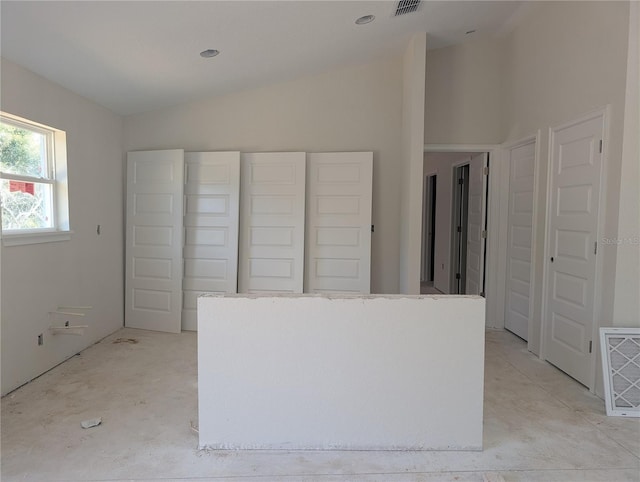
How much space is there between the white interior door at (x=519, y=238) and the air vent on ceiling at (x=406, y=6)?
175cm

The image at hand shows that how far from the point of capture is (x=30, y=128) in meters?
3.20

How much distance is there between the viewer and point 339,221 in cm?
439

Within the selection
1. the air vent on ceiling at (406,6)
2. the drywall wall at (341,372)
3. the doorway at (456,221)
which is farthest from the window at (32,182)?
the doorway at (456,221)

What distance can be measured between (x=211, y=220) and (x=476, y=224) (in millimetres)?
3169

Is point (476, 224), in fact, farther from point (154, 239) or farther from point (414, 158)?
point (154, 239)

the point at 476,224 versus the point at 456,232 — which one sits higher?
the point at 476,224

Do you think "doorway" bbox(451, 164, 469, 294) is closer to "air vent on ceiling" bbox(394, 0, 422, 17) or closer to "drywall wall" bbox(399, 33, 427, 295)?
"drywall wall" bbox(399, 33, 427, 295)

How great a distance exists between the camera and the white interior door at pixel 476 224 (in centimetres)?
465

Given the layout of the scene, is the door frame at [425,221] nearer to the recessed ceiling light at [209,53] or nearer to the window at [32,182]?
the recessed ceiling light at [209,53]

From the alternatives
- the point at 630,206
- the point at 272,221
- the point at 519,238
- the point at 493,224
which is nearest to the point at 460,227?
the point at 493,224

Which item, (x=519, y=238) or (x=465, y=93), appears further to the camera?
(x=465, y=93)

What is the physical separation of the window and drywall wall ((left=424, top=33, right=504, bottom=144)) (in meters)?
3.71

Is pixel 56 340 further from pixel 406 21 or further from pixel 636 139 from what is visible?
pixel 636 139

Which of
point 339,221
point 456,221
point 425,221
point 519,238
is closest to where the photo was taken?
point 519,238
